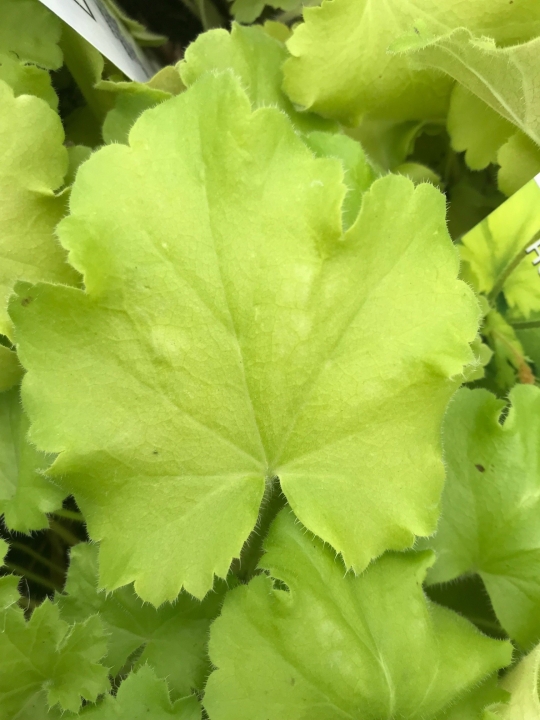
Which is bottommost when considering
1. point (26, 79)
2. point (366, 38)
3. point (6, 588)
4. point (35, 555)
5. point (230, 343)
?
point (35, 555)

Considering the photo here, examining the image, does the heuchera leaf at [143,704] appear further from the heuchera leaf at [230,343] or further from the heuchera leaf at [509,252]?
the heuchera leaf at [509,252]

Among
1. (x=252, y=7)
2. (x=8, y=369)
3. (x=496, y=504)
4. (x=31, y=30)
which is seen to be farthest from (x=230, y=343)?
(x=252, y=7)

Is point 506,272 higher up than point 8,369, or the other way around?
point 506,272

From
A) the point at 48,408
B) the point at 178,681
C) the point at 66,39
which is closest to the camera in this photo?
the point at 48,408

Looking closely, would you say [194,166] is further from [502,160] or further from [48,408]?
[502,160]

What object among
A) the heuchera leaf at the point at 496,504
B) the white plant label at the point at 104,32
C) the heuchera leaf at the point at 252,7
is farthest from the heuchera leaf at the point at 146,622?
the heuchera leaf at the point at 252,7

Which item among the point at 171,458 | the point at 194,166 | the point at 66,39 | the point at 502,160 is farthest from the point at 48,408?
the point at 502,160

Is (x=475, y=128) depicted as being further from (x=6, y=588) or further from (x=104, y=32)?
(x=6, y=588)
